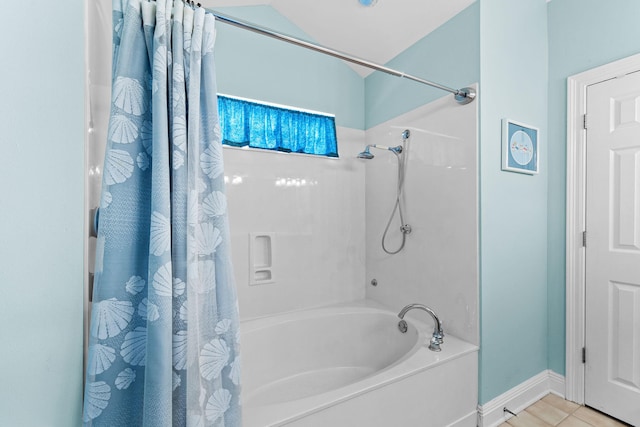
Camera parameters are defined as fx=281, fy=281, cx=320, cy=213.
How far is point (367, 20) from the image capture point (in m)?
1.97

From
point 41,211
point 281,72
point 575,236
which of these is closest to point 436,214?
point 575,236

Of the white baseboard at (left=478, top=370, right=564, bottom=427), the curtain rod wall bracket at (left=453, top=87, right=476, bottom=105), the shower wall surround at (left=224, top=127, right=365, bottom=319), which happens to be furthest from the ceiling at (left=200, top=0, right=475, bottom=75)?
the white baseboard at (left=478, top=370, right=564, bottom=427)

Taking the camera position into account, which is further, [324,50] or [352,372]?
[352,372]

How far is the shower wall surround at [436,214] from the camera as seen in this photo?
1.64 meters

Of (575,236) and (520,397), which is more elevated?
(575,236)

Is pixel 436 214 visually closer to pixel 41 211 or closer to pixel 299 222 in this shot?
pixel 299 222

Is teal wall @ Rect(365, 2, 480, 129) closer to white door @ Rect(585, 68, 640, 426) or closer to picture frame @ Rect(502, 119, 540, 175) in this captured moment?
picture frame @ Rect(502, 119, 540, 175)

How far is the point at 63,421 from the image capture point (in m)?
0.67

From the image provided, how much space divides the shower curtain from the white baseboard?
150 cm

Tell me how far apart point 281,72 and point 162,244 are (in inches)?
70.3

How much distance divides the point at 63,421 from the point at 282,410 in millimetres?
679

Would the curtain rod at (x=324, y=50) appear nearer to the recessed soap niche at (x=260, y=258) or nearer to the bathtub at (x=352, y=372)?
the recessed soap niche at (x=260, y=258)

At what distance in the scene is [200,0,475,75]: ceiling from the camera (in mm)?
1799

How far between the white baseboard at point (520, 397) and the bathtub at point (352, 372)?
97 millimetres
